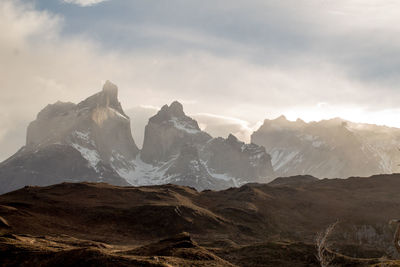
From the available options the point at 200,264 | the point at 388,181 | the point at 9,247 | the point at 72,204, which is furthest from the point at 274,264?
the point at 388,181

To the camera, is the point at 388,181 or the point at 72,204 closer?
the point at 72,204

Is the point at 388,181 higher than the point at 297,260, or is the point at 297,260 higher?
the point at 388,181

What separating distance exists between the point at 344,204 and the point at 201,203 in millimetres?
42229

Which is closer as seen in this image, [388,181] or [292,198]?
[292,198]

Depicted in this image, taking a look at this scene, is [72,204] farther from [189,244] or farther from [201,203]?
[189,244]

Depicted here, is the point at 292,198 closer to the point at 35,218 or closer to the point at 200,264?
the point at 35,218

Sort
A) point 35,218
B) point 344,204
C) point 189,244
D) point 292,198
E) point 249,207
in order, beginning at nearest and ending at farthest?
point 189,244
point 35,218
point 249,207
point 344,204
point 292,198

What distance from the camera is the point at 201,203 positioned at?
12900 cm

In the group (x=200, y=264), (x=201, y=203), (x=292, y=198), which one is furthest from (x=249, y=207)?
(x=200, y=264)

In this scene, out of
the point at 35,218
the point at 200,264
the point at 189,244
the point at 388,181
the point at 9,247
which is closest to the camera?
the point at 200,264

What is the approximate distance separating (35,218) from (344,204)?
87.6 meters

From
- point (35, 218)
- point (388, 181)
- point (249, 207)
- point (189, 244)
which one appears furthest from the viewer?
point (388, 181)

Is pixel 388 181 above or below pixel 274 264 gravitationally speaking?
above

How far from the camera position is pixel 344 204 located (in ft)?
434
